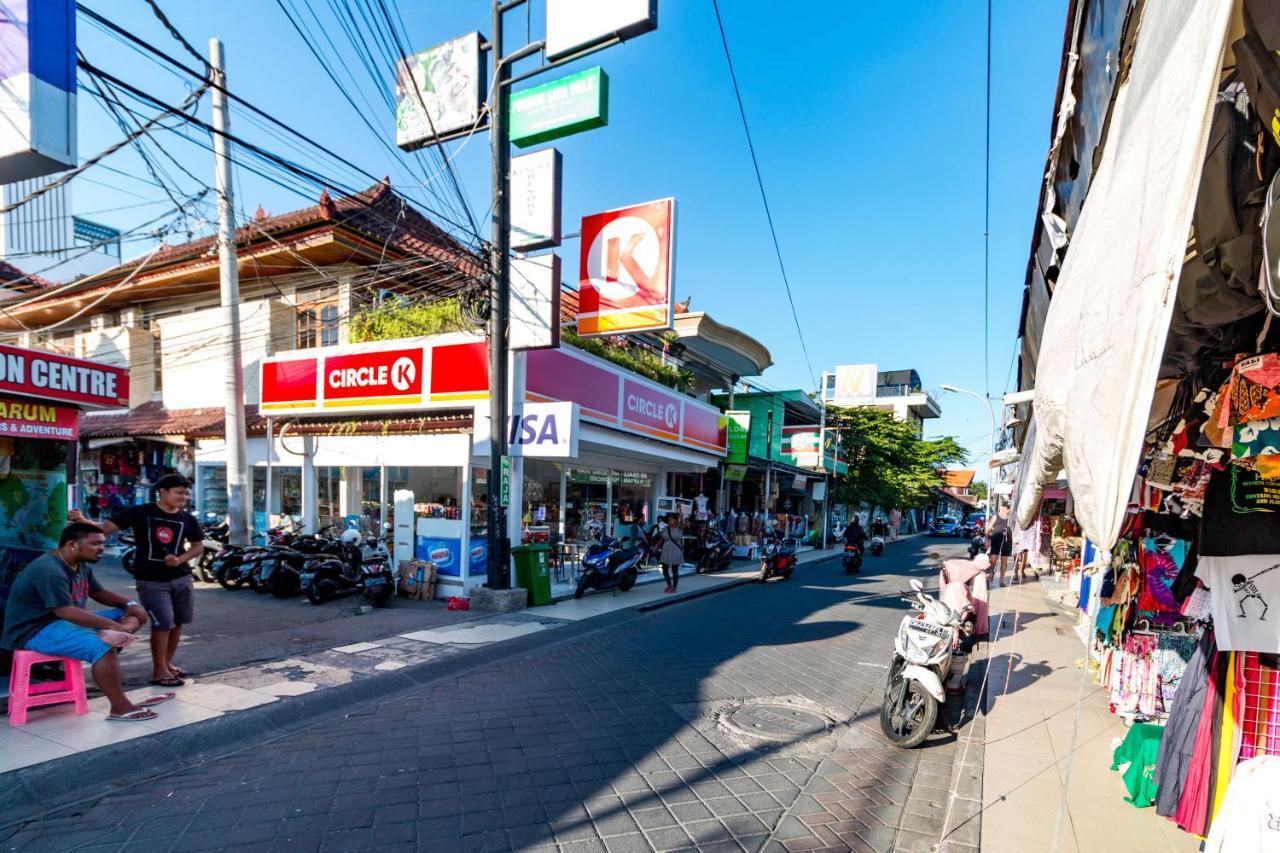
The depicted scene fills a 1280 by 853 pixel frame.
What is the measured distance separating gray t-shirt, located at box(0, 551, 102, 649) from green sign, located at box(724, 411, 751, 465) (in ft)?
54.1

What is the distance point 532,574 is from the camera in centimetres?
1012

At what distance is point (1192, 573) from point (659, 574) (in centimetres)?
1173

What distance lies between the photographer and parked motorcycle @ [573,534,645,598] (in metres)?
11.3

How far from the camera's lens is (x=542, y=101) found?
358 inches

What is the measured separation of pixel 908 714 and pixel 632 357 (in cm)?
1108

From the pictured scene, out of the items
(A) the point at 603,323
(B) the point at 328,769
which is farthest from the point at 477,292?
(B) the point at 328,769

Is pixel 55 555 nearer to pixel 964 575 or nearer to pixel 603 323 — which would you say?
pixel 603 323

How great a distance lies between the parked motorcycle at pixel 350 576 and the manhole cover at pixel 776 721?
248 inches

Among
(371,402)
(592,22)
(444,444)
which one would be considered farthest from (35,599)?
(592,22)

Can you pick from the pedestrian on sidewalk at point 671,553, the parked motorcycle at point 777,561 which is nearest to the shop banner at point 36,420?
the pedestrian on sidewalk at point 671,553

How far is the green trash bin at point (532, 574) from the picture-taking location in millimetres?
10086

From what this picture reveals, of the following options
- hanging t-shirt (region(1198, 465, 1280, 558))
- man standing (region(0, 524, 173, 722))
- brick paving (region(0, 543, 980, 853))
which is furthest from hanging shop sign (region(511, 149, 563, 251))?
hanging t-shirt (region(1198, 465, 1280, 558))

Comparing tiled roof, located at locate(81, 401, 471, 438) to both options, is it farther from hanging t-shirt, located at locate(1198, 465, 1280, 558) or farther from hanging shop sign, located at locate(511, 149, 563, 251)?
hanging t-shirt, located at locate(1198, 465, 1280, 558)

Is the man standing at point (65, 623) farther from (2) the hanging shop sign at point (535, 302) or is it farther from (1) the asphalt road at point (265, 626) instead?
(2) the hanging shop sign at point (535, 302)
